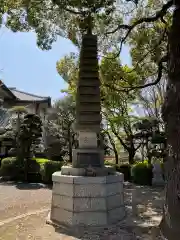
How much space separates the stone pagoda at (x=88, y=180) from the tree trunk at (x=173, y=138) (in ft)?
4.20

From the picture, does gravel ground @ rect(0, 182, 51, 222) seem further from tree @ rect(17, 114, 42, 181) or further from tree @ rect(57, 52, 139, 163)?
tree @ rect(57, 52, 139, 163)

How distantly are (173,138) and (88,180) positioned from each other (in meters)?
2.05

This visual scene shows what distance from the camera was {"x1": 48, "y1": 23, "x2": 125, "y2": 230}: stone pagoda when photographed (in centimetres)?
637

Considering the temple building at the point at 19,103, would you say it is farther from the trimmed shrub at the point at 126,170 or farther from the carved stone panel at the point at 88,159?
the carved stone panel at the point at 88,159

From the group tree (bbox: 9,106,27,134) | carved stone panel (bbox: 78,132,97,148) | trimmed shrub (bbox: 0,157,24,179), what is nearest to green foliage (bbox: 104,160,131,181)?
trimmed shrub (bbox: 0,157,24,179)

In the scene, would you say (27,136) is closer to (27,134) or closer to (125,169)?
(27,134)

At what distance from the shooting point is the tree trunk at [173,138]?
5.41 m

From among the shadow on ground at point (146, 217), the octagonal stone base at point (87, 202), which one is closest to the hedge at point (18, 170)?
the shadow on ground at point (146, 217)

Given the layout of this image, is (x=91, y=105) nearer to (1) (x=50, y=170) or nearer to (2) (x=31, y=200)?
(2) (x=31, y=200)

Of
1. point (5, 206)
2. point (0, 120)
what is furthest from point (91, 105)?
point (0, 120)

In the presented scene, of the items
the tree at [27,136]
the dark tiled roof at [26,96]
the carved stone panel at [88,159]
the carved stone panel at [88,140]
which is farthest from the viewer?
the dark tiled roof at [26,96]

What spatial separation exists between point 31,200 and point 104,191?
4512 mm

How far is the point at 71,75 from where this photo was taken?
672 inches

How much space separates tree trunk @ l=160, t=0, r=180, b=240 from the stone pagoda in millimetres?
1279
